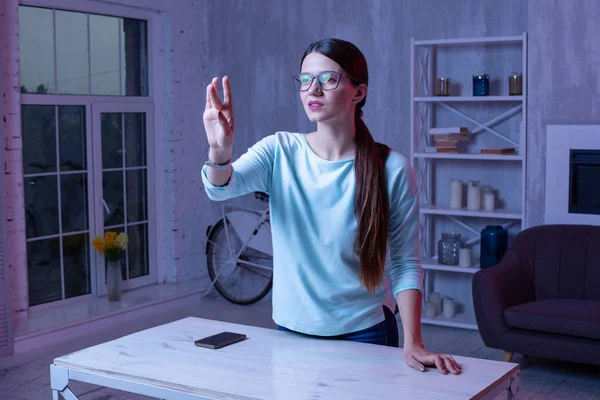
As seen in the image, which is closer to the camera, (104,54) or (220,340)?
(220,340)

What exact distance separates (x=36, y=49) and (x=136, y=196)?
56.9 inches

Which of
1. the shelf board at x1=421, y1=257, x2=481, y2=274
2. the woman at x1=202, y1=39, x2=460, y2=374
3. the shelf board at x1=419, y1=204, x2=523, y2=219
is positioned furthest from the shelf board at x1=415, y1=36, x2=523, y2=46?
the woman at x1=202, y1=39, x2=460, y2=374

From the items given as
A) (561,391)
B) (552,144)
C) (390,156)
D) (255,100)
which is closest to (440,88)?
(552,144)

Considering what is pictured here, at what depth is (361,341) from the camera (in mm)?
2145

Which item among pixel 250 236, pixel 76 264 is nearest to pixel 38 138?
pixel 76 264

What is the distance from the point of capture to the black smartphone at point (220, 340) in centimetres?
220

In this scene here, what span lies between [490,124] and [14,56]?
325 cm

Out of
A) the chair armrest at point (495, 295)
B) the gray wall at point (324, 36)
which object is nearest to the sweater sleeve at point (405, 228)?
the chair armrest at point (495, 295)

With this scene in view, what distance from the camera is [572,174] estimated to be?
5133 millimetres

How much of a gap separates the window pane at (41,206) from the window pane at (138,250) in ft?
2.57

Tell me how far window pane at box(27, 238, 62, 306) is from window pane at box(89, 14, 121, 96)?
120 cm

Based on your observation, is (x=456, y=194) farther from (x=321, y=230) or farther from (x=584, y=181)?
(x=321, y=230)

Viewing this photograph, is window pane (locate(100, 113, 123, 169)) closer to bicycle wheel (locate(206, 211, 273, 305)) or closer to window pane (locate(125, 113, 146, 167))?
window pane (locate(125, 113, 146, 167))

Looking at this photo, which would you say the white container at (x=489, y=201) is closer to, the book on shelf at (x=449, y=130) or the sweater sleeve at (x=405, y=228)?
the book on shelf at (x=449, y=130)
